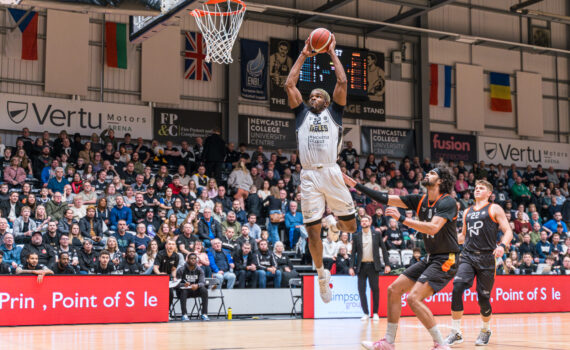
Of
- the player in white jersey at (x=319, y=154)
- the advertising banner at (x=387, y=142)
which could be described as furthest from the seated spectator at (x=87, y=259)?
the advertising banner at (x=387, y=142)

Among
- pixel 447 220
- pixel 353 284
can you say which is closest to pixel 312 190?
pixel 447 220

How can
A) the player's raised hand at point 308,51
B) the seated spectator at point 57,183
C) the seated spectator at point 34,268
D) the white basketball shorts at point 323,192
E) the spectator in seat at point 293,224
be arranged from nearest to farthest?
the player's raised hand at point 308,51
the white basketball shorts at point 323,192
the seated spectator at point 34,268
the seated spectator at point 57,183
the spectator in seat at point 293,224

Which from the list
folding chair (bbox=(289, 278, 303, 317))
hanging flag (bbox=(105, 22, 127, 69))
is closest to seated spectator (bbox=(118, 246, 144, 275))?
folding chair (bbox=(289, 278, 303, 317))

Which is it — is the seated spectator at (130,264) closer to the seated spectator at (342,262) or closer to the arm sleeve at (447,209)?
the seated spectator at (342,262)

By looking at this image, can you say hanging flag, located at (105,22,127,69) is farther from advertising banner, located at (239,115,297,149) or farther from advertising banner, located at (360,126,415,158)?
advertising banner, located at (360,126,415,158)

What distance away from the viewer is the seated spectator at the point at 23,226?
16500 mm

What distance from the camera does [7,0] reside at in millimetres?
12750

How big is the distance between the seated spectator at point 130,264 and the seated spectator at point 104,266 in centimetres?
23

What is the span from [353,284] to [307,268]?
3039 millimetres

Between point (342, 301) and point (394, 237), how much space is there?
450 centimetres

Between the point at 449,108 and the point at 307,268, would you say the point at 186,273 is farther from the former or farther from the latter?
the point at 449,108

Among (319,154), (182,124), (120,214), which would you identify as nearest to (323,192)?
(319,154)

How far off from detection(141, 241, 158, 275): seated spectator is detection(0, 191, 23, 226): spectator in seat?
3.54 meters

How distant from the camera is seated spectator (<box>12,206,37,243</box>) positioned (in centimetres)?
1650
